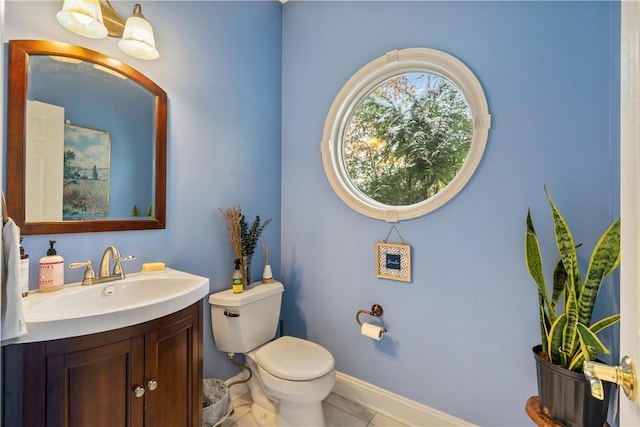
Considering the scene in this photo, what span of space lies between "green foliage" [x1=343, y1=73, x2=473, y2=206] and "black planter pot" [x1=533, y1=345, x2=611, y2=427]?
96cm

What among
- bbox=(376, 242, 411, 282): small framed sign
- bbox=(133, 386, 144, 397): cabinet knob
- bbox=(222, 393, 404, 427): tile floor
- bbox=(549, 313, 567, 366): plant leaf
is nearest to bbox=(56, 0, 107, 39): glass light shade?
bbox=(133, 386, 144, 397): cabinet knob

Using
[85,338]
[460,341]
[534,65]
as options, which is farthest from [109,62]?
[460,341]

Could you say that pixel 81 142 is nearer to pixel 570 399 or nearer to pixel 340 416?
pixel 340 416

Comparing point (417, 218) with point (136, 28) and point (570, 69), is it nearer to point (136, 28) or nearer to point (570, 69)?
point (570, 69)

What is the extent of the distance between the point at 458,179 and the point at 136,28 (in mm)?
1711

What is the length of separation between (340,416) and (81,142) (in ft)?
6.52

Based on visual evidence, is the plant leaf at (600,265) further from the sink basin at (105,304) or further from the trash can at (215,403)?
the trash can at (215,403)

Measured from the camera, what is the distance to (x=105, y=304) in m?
1.26

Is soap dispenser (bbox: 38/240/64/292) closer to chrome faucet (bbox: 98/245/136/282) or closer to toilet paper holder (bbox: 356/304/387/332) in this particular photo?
chrome faucet (bbox: 98/245/136/282)

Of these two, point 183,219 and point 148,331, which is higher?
point 183,219

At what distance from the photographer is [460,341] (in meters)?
1.56

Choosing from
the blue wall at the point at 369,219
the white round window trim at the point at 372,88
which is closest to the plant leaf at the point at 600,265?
the blue wall at the point at 369,219

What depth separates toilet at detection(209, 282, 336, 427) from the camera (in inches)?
58.5

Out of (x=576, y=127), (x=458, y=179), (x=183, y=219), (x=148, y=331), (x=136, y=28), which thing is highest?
(x=136, y=28)
